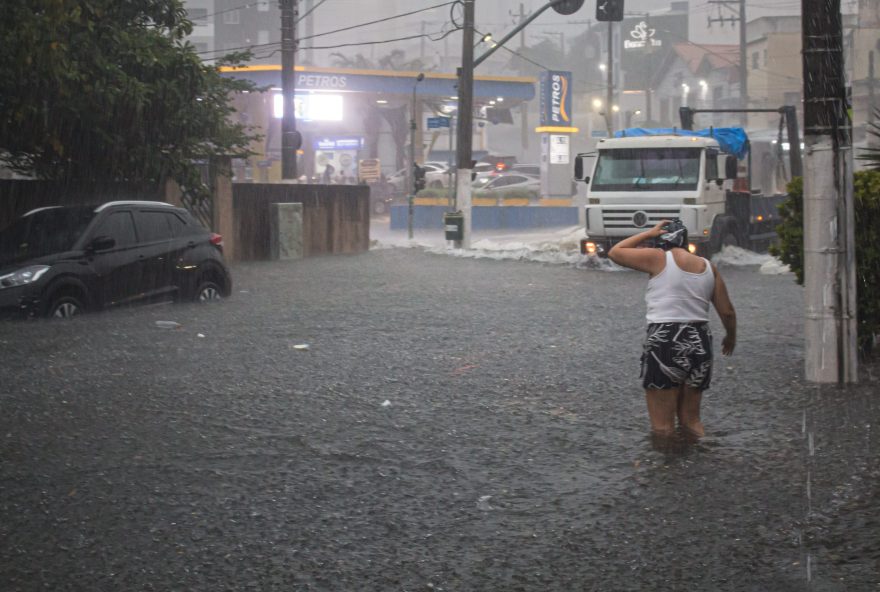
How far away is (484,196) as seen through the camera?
47.2 meters

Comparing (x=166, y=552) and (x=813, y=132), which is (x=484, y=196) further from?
(x=166, y=552)

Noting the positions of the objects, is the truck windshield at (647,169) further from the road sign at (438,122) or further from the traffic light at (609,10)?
the road sign at (438,122)

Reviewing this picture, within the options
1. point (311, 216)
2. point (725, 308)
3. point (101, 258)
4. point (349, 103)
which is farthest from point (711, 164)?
point (349, 103)

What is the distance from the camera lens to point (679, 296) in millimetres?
8180

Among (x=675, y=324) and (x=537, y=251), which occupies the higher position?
(x=537, y=251)

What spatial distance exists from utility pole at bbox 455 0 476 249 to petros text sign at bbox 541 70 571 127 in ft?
60.8

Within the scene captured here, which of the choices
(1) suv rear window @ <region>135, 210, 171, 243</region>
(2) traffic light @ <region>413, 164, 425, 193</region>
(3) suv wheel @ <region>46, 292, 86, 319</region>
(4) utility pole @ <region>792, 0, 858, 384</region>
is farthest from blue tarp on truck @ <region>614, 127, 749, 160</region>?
(4) utility pole @ <region>792, 0, 858, 384</region>

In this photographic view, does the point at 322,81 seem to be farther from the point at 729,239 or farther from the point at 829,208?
the point at 829,208

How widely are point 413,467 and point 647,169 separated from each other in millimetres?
18056

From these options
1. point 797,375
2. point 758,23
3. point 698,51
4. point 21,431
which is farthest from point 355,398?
point 698,51

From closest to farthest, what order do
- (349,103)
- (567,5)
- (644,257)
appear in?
1. (644,257)
2. (567,5)
3. (349,103)

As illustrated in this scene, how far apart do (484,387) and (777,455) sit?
10.8 ft

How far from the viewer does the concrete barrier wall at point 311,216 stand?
28703 millimetres

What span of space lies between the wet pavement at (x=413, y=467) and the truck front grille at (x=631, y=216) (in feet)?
31.4
